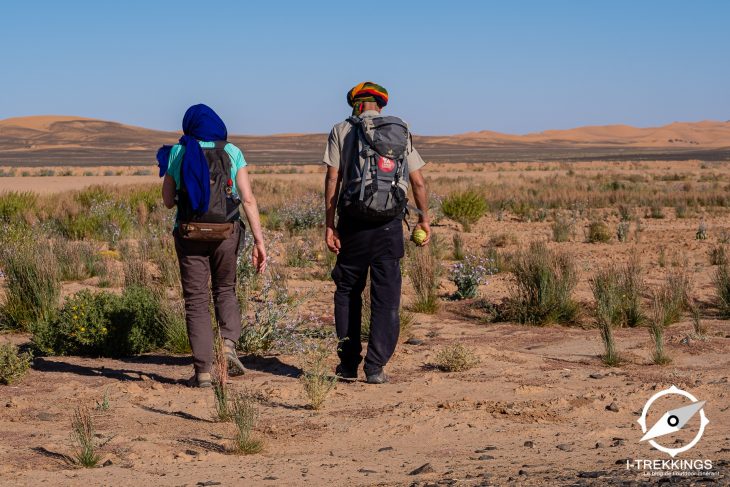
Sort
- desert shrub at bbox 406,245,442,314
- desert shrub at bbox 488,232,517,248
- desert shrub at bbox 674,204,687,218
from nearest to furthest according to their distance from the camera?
desert shrub at bbox 406,245,442,314
desert shrub at bbox 488,232,517,248
desert shrub at bbox 674,204,687,218

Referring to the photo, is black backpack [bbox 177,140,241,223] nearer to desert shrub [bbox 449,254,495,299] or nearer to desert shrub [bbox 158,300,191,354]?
desert shrub [bbox 158,300,191,354]

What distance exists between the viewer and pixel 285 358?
316 inches

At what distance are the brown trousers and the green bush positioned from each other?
1.51 metres

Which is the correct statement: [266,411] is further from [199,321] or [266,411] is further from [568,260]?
[568,260]

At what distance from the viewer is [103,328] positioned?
26.5 feet

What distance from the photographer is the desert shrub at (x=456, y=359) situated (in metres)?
7.35

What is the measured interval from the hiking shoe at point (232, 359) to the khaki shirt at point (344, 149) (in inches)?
56.2

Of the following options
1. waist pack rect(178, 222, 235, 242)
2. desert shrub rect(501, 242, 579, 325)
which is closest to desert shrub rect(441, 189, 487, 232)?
desert shrub rect(501, 242, 579, 325)

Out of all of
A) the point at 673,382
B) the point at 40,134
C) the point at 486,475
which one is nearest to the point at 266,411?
the point at 486,475

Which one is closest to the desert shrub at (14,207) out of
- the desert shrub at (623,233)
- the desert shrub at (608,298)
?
the desert shrub at (623,233)

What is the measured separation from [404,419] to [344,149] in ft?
5.81

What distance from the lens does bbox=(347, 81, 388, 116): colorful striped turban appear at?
22.0ft

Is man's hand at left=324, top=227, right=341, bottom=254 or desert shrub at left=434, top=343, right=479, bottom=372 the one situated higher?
man's hand at left=324, top=227, right=341, bottom=254

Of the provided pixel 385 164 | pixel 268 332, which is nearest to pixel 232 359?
pixel 268 332
